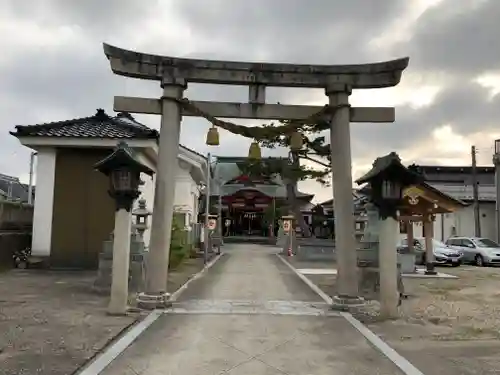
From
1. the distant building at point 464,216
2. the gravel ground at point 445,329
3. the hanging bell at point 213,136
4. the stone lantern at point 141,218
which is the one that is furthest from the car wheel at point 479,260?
the hanging bell at point 213,136

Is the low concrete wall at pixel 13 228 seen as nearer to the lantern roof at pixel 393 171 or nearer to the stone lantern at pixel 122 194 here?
the stone lantern at pixel 122 194

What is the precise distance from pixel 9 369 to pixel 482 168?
156ft

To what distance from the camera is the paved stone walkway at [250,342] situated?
21.5 ft

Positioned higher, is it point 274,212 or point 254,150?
point 274,212

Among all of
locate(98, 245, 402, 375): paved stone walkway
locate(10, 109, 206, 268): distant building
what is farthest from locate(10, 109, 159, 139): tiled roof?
locate(98, 245, 402, 375): paved stone walkway

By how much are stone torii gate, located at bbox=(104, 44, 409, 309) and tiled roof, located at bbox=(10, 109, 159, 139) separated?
618cm

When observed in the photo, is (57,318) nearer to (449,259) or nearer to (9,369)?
(9,369)

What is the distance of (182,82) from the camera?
1119 cm

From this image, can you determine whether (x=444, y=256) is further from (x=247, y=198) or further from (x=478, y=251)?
(x=247, y=198)

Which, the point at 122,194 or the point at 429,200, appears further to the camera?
the point at 429,200

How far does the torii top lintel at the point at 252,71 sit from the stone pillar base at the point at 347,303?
4653mm

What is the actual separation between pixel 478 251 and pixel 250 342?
26.4 m

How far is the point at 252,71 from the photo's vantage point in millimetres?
11312

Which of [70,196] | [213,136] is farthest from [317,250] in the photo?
[213,136]
